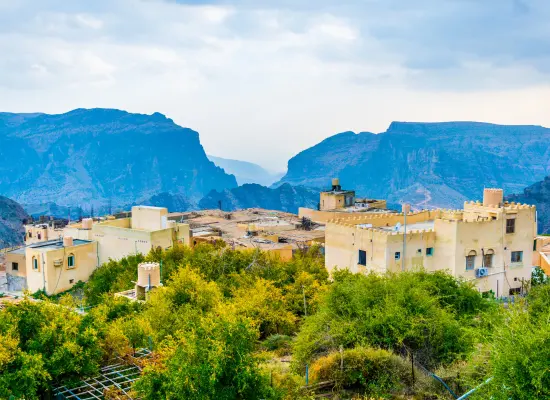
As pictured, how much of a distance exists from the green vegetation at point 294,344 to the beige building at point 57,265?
1884cm

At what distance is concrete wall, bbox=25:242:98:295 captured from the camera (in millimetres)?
44719

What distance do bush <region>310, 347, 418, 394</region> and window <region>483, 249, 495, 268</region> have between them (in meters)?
19.1

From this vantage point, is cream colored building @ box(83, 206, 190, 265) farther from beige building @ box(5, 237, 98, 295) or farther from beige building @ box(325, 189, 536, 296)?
beige building @ box(325, 189, 536, 296)

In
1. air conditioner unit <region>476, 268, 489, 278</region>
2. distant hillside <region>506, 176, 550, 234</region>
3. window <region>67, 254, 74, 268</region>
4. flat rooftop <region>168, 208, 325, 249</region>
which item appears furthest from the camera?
distant hillside <region>506, 176, 550, 234</region>

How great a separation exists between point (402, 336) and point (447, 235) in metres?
16.1

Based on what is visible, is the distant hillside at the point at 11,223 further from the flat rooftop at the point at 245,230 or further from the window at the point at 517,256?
the window at the point at 517,256

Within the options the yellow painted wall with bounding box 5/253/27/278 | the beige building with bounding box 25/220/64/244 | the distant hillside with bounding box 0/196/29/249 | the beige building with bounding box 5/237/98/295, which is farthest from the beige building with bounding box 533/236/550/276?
the distant hillside with bounding box 0/196/29/249

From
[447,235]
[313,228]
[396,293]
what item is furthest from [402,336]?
[313,228]

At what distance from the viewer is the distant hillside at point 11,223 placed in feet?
437

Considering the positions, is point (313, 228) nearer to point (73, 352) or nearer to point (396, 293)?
point (396, 293)

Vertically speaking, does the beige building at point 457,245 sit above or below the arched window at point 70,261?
above

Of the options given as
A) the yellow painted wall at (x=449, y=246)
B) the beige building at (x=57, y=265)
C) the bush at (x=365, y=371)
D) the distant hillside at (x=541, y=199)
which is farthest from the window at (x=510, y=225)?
the distant hillside at (x=541, y=199)

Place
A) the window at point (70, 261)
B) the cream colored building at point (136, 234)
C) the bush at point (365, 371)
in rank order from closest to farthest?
the bush at point (365, 371), the window at point (70, 261), the cream colored building at point (136, 234)

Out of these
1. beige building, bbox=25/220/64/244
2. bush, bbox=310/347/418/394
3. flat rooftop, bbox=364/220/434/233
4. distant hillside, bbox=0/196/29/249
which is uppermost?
flat rooftop, bbox=364/220/434/233
